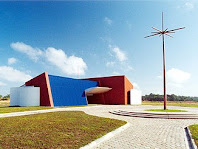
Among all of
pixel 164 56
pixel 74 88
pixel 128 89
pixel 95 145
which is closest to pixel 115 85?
pixel 128 89

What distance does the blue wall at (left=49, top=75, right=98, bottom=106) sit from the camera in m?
29.6

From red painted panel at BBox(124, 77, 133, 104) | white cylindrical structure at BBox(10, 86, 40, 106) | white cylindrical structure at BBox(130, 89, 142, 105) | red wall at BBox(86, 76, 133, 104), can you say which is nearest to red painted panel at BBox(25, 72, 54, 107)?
white cylindrical structure at BBox(10, 86, 40, 106)

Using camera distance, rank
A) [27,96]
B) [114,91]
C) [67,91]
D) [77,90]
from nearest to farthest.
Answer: [27,96] → [67,91] → [77,90] → [114,91]

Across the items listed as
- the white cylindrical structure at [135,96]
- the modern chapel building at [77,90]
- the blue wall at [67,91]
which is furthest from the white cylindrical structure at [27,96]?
the white cylindrical structure at [135,96]

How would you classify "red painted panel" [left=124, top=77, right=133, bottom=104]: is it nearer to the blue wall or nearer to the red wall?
the red wall

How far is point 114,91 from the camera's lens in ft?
127

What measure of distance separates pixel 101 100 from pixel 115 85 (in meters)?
5.28

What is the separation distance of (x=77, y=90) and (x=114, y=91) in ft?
31.4

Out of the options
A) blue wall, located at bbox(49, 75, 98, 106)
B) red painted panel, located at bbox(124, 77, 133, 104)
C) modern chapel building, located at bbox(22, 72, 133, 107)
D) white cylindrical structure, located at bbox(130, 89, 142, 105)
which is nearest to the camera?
→ modern chapel building, located at bbox(22, 72, 133, 107)

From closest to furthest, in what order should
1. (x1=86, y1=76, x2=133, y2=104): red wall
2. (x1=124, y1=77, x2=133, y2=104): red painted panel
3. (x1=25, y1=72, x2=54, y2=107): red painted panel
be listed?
(x1=25, y1=72, x2=54, y2=107): red painted panel
(x1=86, y1=76, x2=133, y2=104): red wall
(x1=124, y1=77, x2=133, y2=104): red painted panel

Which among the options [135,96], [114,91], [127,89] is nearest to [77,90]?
[114,91]

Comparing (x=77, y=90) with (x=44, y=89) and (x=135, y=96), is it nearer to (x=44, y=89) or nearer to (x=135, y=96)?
(x=44, y=89)

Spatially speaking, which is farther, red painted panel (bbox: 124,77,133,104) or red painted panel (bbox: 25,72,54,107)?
red painted panel (bbox: 124,77,133,104)

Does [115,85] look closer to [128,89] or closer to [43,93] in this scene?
[128,89]
